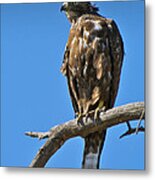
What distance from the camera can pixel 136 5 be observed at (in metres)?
2.31

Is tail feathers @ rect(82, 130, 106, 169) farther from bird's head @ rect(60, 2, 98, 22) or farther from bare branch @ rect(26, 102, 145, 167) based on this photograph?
bird's head @ rect(60, 2, 98, 22)

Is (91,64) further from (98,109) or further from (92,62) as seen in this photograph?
(98,109)

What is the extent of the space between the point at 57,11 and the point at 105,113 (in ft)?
1.44

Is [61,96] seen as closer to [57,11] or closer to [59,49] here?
[59,49]

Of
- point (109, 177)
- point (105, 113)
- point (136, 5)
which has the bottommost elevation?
point (109, 177)

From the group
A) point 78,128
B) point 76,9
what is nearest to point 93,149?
point 78,128

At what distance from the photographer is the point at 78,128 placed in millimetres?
2371

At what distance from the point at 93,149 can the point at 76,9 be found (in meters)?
0.55

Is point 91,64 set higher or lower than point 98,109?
higher

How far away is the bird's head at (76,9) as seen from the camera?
7.74ft

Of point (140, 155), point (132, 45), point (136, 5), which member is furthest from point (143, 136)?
point (136, 5)

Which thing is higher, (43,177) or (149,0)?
(149,0)

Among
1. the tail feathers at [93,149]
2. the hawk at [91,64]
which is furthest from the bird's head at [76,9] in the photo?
the tail feathers at [93,149]

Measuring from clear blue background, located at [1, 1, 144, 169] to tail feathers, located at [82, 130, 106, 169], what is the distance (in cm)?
2
